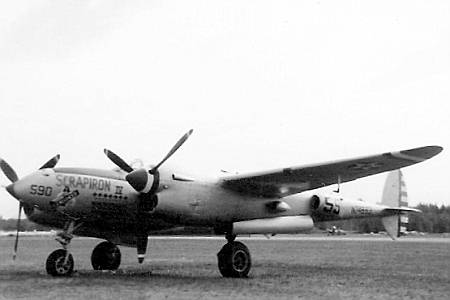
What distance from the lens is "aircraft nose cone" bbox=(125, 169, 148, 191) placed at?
12375mm

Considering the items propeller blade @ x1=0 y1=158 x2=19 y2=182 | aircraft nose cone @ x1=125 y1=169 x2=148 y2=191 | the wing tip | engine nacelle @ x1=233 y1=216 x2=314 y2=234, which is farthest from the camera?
engine nacelle @ x1=233 y1=216 x2=314 y2=234

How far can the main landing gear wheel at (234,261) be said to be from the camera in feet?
45.3

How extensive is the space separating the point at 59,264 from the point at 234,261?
12.9 ft

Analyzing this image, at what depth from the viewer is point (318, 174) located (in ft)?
44.9

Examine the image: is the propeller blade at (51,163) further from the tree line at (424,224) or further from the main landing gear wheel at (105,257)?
the tree line at (424,224)

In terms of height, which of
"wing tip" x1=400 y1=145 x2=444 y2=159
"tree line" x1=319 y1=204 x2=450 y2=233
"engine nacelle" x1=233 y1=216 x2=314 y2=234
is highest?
"tree line" x1=319 y1=204 x2=450 y2=233

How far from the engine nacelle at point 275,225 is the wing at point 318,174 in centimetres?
66

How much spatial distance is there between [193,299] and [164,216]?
11.8 ft

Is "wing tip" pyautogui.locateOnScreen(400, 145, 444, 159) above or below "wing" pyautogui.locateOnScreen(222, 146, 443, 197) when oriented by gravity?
above

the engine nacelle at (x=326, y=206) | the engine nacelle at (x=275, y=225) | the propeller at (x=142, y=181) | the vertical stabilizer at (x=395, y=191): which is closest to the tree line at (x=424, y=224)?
the vertical stabilizer at (x=395, y=191)

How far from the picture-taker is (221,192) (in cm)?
1380

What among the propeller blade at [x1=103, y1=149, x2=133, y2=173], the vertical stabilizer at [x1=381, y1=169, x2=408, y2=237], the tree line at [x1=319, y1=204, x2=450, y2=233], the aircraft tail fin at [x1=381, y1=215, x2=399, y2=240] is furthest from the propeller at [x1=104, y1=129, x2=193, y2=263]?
the tree line at [x1=319, y1=204, x2=450, y2=233]

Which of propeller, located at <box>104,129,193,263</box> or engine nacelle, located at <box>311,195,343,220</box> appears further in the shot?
engine nacelle, located at <box>311,195,343,220</box>

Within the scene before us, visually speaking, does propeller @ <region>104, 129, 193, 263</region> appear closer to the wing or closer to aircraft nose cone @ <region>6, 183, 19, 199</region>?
the wing
